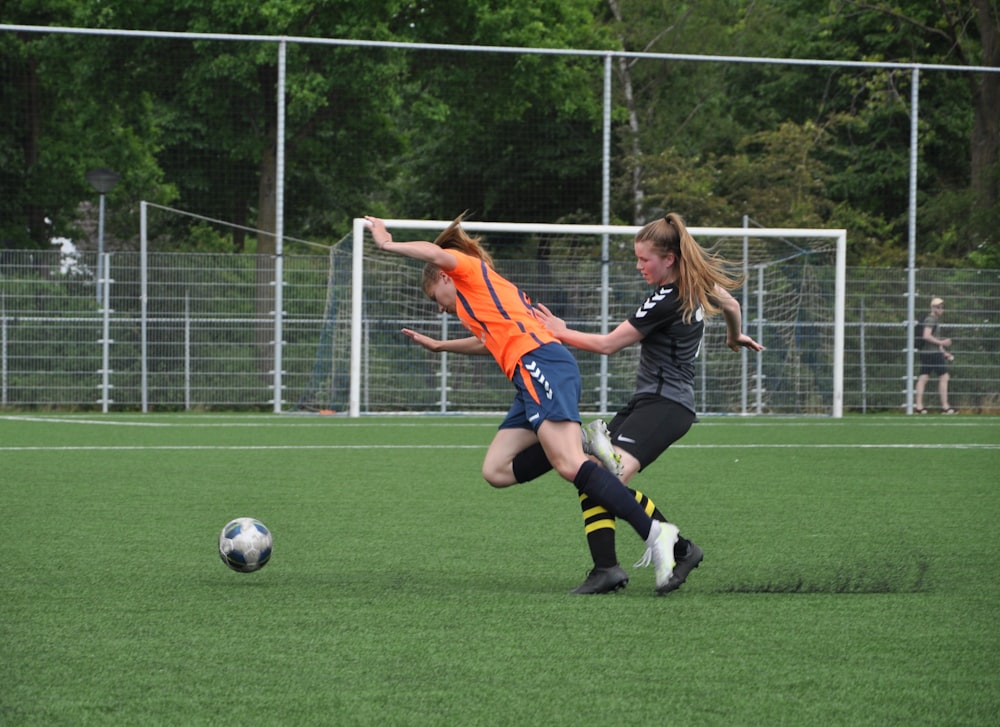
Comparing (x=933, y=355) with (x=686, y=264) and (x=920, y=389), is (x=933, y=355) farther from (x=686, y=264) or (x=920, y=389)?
(x=686, y=264)

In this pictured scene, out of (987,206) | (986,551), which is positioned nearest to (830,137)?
(987,206)

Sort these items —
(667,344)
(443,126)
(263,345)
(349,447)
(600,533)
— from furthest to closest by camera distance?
(443,126) < (263,345) < (349,447) < (667,344) < (600,533)

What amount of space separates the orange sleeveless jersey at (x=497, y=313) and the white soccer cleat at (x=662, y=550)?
0.86 m

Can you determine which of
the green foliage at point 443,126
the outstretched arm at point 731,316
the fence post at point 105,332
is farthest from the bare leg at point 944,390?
the outstretched arm at point 731,316

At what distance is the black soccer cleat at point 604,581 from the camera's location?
18.4 ft

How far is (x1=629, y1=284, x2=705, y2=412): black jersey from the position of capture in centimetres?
582

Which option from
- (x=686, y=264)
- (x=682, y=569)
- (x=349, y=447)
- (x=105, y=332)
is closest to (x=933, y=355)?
(x=349, y=447)

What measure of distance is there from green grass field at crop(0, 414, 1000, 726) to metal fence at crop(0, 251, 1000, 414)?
7.51 m

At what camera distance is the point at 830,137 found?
94.9 feet

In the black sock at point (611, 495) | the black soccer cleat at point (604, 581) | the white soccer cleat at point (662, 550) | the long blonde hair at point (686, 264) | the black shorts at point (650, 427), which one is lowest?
the black soccer cleat at point (604, 581)

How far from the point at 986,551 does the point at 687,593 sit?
6.49 ft

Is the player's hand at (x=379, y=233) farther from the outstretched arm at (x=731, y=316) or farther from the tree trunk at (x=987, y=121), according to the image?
the tree trunk at (x=987, y=121)

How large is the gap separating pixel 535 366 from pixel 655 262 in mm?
676

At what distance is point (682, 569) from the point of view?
5711mm
